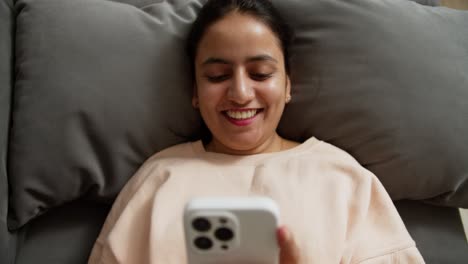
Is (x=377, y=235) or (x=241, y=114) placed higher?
(x=241, y=114)

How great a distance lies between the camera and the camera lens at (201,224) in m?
0.55

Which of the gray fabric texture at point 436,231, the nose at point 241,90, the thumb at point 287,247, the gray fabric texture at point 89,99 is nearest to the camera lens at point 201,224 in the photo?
the thumb at point 287,247

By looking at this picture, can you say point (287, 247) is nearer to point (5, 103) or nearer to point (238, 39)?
point (238, 39)

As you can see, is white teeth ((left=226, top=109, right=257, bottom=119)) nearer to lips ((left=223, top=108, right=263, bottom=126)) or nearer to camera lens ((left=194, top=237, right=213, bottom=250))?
lips ((left=223, top=108, right=263, bottom=126))

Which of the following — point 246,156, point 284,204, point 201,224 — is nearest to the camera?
point 201,224

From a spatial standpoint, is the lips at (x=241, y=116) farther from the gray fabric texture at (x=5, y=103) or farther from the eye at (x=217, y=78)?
the gray fabric texture at (x=5, y=103)

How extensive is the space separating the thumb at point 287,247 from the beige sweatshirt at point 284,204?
0.20 m

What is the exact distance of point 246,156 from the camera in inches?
38.9

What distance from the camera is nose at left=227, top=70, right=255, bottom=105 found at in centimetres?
89

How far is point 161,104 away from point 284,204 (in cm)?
39

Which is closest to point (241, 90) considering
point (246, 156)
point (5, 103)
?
point (246, 156)

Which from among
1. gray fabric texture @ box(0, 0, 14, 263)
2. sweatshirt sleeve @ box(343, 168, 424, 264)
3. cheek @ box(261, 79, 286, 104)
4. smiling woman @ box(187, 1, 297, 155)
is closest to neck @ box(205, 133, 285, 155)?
smiling woman @ box(187, 1, 297, 155)

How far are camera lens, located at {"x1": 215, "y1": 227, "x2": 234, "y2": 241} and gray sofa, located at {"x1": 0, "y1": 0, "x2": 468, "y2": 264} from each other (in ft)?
1.63

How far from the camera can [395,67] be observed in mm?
1004
